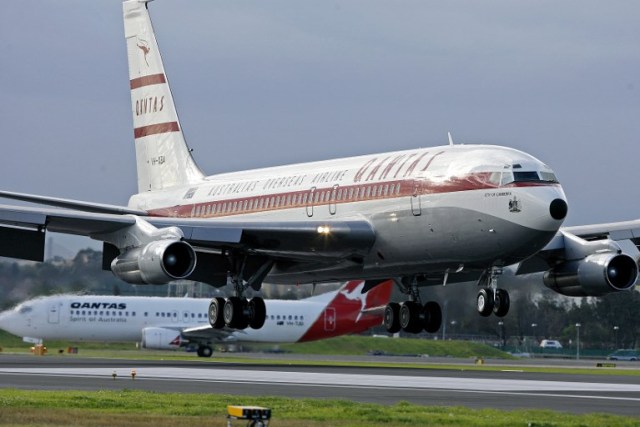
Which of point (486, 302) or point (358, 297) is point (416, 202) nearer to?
point (486, 302)

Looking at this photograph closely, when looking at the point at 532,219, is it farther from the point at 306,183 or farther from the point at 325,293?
the point at 325,293

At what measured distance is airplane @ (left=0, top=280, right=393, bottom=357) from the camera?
293ft

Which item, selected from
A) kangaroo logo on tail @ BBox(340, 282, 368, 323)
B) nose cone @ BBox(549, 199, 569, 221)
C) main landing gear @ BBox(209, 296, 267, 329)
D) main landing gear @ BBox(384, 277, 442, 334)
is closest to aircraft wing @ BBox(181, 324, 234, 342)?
kangaroo logo on tail @ BBox(340, 282, 368, 323)

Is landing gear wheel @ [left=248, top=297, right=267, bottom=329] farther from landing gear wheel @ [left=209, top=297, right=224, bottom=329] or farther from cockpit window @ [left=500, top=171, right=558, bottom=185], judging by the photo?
cockpit window @ [left=500, top=171, right=558, bottom=185]

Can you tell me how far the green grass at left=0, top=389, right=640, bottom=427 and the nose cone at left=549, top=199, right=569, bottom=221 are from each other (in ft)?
39.5

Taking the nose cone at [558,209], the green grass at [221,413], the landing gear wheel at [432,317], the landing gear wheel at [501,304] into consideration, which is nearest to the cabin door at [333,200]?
the landing gear wheel at [432,317]

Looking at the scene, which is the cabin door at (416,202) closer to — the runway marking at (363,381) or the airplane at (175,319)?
the runway marking at (363,381)

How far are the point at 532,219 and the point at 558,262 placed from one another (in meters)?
8.91

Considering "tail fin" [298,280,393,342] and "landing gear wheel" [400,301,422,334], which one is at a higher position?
"tail fin" [298,280,393,342]

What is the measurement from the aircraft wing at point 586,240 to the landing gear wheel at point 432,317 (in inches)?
175

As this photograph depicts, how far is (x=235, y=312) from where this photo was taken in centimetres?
5031

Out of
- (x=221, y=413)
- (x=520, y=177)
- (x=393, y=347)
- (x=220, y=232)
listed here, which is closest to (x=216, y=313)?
(x=220, y=232)

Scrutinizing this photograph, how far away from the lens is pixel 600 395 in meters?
40.9

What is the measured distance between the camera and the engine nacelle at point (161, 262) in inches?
1773
